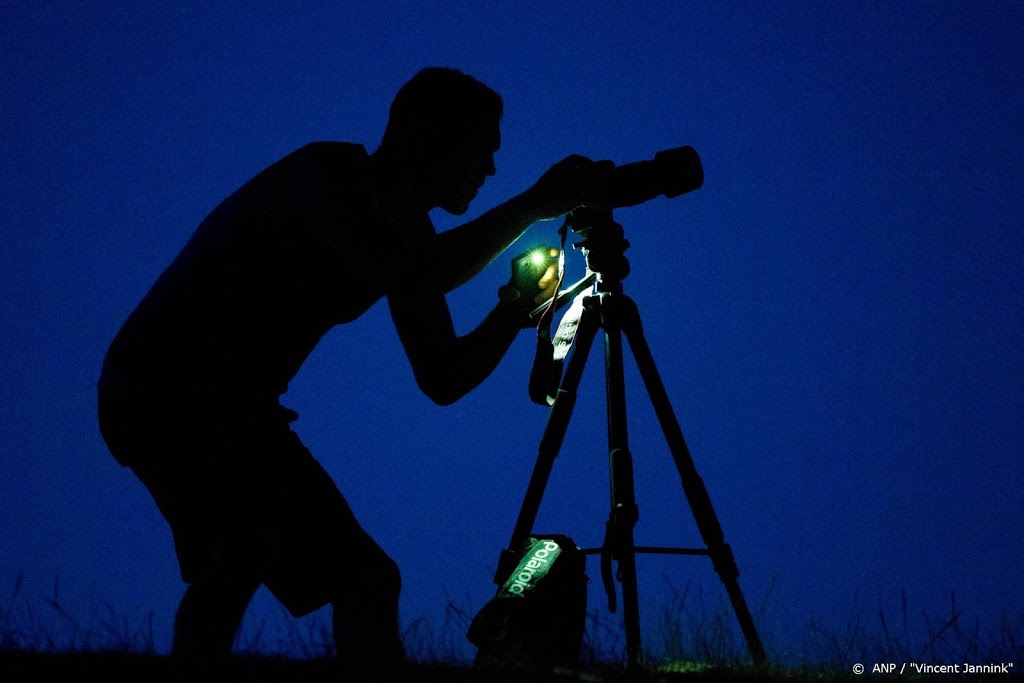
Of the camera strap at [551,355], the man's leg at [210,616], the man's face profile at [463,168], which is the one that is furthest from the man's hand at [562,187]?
the man's leg at [210,616]

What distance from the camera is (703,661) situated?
213cm

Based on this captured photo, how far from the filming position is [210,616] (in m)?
1.30

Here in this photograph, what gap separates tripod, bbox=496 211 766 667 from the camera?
2004mm

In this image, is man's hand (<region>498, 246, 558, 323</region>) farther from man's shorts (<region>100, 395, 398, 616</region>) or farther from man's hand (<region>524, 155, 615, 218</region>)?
man's shorts (<region>100, 395, 398, 616</region>)

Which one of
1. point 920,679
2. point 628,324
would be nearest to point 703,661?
point 920,679

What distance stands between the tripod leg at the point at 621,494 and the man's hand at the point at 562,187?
0.43 m

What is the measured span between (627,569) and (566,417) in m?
0.45

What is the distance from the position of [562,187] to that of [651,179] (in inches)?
16.7

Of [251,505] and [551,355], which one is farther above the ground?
[551,355]

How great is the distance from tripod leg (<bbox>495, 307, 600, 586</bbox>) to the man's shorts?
692mm

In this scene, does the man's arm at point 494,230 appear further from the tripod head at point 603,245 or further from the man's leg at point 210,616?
the man's leg at point 210,616

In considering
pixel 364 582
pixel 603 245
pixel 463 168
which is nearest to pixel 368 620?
pixel 364 582

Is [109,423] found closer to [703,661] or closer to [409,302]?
[409,302]

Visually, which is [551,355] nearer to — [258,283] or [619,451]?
[619,451]
